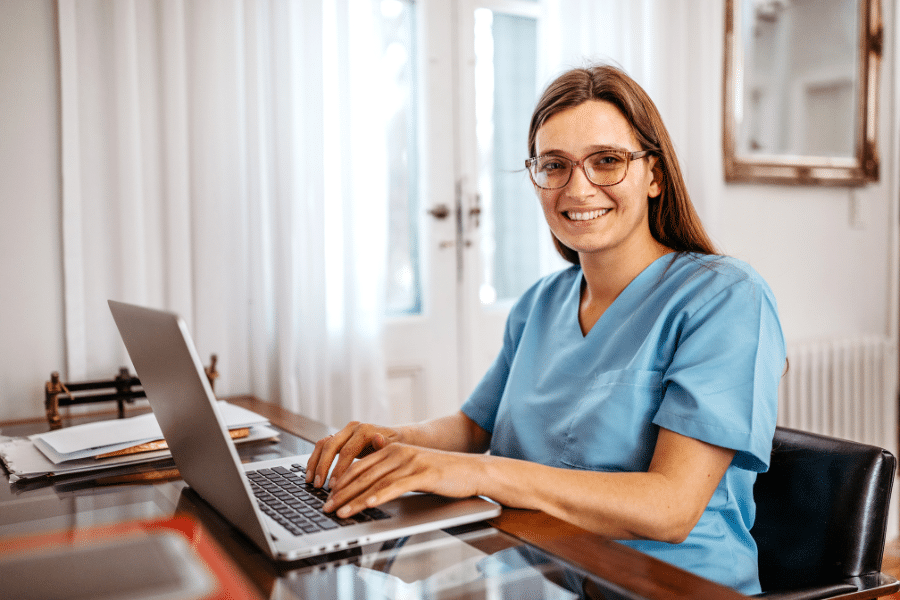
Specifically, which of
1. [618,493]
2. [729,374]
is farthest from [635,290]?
[618,493]

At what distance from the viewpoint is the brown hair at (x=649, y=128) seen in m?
1.13

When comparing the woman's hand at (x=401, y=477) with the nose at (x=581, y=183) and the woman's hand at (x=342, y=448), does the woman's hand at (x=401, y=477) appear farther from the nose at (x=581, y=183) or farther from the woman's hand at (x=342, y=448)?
the nose at (x=581, y=183)

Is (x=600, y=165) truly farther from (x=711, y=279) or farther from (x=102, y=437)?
(x=102, y=437)

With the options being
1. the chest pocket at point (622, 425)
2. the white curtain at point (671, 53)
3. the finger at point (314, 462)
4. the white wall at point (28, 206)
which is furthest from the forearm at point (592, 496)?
the white curtain at point (671, 53)

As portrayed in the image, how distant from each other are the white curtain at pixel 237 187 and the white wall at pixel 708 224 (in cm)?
5

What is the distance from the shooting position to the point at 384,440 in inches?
41.1

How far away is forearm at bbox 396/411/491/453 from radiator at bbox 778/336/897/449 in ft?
5.67

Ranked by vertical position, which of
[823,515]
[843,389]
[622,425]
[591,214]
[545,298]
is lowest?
[843,389]

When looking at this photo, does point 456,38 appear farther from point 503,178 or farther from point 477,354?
point 477,354

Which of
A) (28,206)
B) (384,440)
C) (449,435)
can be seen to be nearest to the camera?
(384,440)

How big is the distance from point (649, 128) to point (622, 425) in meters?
0.46

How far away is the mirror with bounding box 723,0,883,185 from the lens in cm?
266

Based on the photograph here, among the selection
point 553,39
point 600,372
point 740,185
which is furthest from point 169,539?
point 740,185

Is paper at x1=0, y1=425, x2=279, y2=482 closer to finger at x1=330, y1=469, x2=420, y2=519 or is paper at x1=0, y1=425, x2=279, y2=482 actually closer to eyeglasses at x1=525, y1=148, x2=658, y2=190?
finger at x1=330, y1=469, x2=420, y2=519
